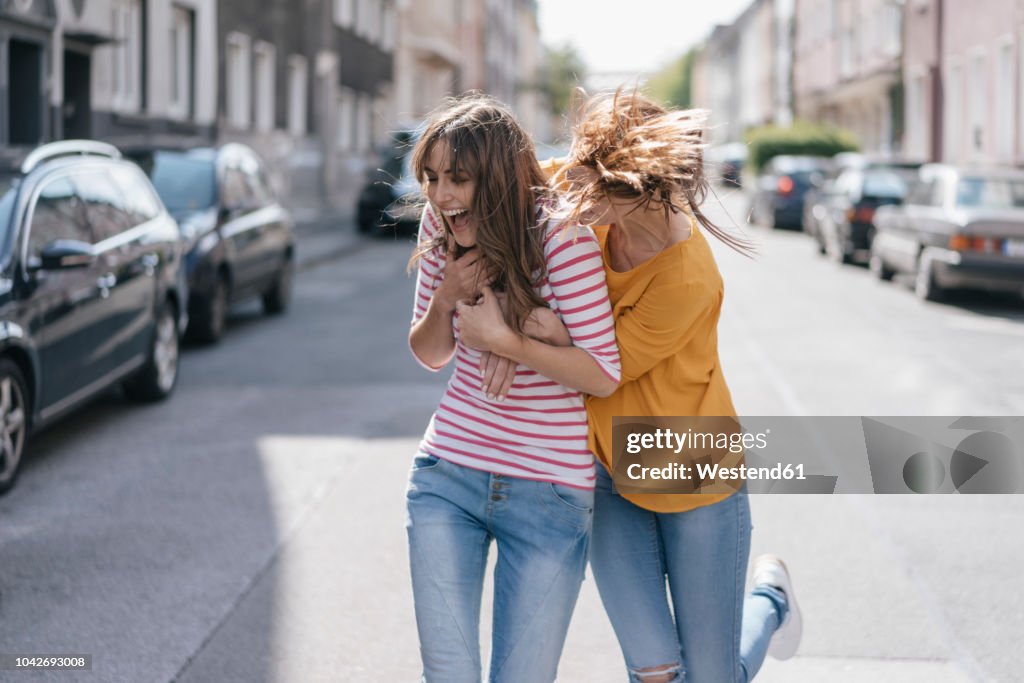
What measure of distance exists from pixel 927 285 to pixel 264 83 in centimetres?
1752

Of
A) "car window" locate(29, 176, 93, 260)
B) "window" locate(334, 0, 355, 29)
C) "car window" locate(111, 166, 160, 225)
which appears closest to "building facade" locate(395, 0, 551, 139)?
"window" locate(334, 0, 355, 29)

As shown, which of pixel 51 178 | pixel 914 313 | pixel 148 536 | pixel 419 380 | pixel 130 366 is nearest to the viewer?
pixel 148 536

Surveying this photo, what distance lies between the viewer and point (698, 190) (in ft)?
9.13

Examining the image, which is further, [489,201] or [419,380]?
[419,380]

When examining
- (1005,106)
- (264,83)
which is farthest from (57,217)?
(1005,106)

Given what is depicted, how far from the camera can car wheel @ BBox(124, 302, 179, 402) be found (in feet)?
28.8

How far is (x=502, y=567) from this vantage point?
2.83 meters

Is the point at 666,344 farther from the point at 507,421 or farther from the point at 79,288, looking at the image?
the point at 79,288

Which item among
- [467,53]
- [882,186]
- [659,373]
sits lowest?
[659,373]

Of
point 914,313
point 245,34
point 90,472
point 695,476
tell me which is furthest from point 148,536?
point 245,34

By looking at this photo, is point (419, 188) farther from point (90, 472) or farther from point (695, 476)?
point (90, 472)

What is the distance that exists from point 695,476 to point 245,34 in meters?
25.5

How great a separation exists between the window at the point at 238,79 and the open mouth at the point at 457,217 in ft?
80.0

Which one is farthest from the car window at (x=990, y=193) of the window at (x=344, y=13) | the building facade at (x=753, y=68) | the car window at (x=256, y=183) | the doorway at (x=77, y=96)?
the building facade at (x=753, y=68)
